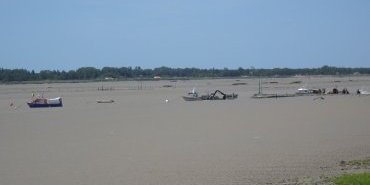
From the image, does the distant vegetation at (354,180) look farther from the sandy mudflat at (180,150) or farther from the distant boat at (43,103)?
the distant boat at (43,103)

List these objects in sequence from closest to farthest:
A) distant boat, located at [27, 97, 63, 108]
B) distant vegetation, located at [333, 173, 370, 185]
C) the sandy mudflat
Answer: distant vegetation, located at [333, 173, 370, 185]
the sandy mudflat
distant boat, located at [27, 97, 63, 108]

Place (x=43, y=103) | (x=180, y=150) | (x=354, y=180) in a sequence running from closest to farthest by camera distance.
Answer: (x=354, y=180) → (x=180, y=150) → (x=43, y=103)

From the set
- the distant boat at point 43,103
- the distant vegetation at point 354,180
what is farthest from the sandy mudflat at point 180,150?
the distant boat at point 43,103

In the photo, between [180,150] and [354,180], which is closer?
[354,180]

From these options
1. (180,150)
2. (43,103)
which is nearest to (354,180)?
(180,150)

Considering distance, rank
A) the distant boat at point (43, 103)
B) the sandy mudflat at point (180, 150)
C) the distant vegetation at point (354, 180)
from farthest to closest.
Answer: the distant boat at point (43, 103) → the sandy mudflat at point (180, 150) → the distant vegetation at point (354, 180)

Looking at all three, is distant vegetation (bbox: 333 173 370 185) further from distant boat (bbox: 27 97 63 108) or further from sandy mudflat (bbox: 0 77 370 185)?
distant boat (bbox: 27 97 63 108)

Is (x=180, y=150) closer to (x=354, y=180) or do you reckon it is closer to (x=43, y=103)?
(x=354, y=180)

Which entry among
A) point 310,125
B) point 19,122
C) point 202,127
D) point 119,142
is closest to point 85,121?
point 19,122

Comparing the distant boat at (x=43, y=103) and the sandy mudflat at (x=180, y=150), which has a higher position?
the sandy mudflat at (x=180, y=150)

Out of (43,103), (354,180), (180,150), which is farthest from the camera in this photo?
(43,103)

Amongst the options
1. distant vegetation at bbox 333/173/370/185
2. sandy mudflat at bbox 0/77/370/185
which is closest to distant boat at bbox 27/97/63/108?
sandy mudflat at bbox 0/77/370/185

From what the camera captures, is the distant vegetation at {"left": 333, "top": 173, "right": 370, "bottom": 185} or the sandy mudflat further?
the sandy mudflat

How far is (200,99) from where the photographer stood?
50719 millimetres
